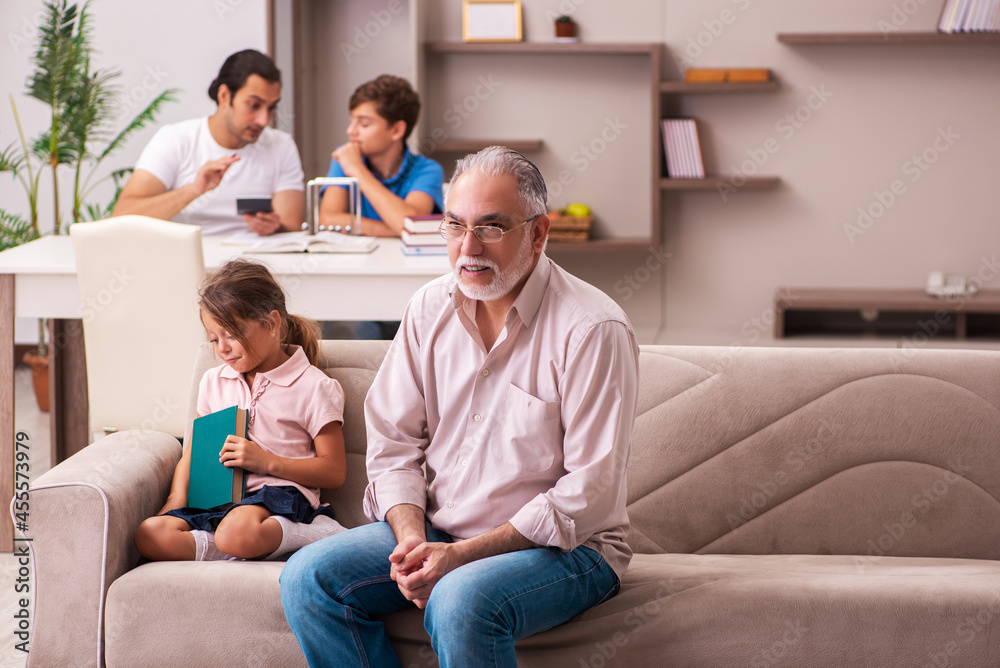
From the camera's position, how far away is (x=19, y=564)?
107 inches

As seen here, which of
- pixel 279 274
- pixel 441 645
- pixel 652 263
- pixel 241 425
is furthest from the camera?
A: pixel 652 263

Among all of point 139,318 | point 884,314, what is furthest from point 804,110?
point 139,318

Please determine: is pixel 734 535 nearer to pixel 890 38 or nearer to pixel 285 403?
pixel 285 403

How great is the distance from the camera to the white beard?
5.56ft

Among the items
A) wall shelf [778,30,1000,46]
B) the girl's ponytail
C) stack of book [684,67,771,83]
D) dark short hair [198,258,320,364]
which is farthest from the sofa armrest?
wall shelf [778,30,1000,46]

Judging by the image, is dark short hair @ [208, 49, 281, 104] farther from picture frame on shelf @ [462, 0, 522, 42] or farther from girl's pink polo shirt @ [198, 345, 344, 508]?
girl's pink polo shirt @ [198, 345, 344, 508]

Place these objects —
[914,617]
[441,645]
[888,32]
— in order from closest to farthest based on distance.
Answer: [441,645] < [914,617] < [888,32]

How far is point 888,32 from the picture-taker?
4.62 m

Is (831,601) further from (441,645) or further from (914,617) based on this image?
(441,645)

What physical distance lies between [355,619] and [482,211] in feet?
2.33

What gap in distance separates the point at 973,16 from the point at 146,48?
3.88 meters

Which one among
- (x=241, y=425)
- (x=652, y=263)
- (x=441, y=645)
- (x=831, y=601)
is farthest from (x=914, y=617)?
(x=652, y=263)

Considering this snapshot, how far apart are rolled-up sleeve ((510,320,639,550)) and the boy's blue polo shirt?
2019 millimetres

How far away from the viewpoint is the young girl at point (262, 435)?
1.86 m
